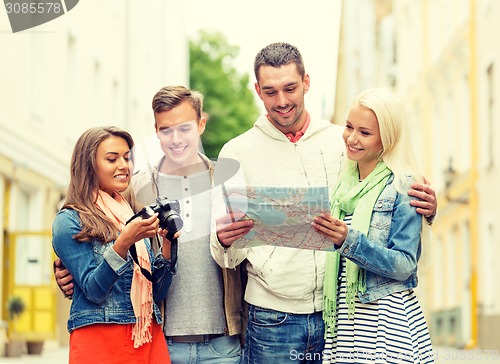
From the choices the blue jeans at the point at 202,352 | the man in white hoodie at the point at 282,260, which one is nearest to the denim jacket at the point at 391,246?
the man in white hoodie at the point at 282,260

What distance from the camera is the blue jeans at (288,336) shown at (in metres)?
4.32

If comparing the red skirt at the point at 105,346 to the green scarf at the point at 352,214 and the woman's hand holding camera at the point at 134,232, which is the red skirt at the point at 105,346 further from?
the green scarf at the point at 352,214

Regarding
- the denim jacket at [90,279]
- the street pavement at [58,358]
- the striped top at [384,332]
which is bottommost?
the street pavement at [58,358]

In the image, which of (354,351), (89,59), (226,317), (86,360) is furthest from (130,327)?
(89,59)

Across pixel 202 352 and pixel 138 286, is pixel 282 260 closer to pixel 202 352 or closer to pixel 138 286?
pixel 202 352

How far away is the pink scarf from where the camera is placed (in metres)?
4.04

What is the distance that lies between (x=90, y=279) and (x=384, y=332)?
3.67 feet

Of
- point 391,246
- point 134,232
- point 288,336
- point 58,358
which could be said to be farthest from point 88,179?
point 58,358

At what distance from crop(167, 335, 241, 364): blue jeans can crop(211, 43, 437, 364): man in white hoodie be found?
0.10 metres

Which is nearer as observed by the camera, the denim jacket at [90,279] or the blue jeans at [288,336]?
the denim jacket at [90,279]

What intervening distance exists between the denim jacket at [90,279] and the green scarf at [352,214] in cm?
77

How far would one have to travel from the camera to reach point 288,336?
4.32 metres

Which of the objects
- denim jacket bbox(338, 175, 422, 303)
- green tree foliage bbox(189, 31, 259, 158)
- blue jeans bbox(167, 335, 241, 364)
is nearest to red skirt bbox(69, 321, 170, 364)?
blue jeans bbox(167, 335, 241, 364)

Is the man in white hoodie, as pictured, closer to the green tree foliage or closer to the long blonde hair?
the long blonde hair
